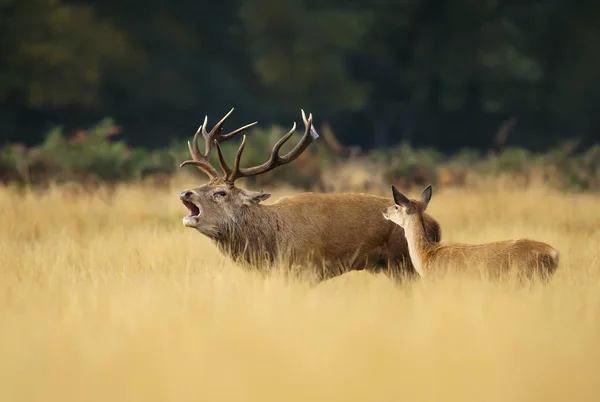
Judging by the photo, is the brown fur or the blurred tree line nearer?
the brown fur

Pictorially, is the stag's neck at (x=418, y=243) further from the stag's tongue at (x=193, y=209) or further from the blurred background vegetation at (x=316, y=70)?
the blurred background vegetation at (x=316, y=70)

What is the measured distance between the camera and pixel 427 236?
909 cm

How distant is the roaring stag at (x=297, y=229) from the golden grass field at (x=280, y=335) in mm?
197

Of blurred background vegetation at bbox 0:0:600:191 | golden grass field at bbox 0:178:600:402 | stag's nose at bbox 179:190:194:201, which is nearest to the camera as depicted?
golden grass field at bbox 0:178:600:402

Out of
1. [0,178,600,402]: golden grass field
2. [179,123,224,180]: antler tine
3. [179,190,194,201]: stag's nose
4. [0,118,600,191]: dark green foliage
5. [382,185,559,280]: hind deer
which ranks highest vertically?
[0,118,600,191]: dark green foliage

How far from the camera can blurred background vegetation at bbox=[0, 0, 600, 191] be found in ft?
116

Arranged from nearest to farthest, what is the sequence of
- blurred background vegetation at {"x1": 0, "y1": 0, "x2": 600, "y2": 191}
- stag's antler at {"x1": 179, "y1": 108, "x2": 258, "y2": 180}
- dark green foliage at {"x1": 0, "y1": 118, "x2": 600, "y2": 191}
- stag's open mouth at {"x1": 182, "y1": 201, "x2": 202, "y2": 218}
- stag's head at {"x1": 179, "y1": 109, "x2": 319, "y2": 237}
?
stag's head at {"x1": 179, "y1": 109, "x2": 319, "y2": 237} → stag's open mouth at {"x1": 182, "y1": 201, "x2": 202, "y2": 218} → stag's antler at {"x1": 179, "y1": 108, "x2": 258, "y2": 180} → dark green foliage at {"x1": 0, "y1": 118, "x2": 600, "y2": 191} → blurred background vegetation at {"x1": 0, "y1": 0, "x2": 600, "y2": 191}

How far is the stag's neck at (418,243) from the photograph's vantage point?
8877 millimetres

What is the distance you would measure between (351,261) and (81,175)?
1030cm

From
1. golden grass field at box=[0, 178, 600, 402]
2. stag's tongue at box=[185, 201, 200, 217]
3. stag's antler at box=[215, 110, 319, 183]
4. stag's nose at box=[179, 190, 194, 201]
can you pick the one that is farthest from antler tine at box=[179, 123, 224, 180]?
golden grass field at box=[0, 178, 600, 402]

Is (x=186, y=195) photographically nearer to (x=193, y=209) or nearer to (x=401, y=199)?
(x=193, y=209)

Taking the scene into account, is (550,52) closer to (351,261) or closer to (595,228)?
(595,228)

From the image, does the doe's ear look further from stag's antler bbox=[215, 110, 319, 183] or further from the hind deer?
stag's antler bbox=[215, 110, 319, 183]

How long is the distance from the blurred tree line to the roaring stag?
27.0m
